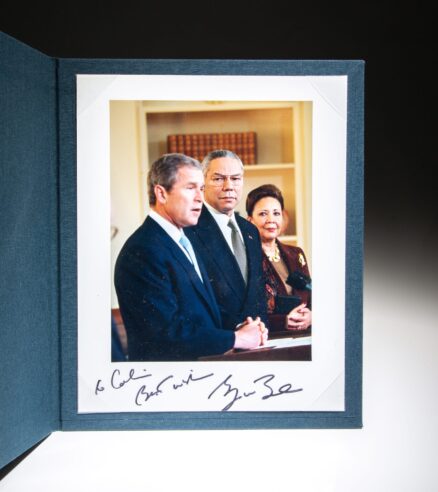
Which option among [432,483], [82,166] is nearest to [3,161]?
[82,166]

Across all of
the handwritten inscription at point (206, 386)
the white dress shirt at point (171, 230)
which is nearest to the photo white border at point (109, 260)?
the handwritten inscription at point (206, 386)

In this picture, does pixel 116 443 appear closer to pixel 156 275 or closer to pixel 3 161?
pixel 156 275

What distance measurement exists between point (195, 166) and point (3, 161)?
43 cm

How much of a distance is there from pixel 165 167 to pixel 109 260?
0.81 ft

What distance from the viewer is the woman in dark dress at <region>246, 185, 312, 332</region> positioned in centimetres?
185

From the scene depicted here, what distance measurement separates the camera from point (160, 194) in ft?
6.01

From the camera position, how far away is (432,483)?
1618mm

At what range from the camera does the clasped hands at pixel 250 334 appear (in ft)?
6.06
